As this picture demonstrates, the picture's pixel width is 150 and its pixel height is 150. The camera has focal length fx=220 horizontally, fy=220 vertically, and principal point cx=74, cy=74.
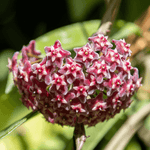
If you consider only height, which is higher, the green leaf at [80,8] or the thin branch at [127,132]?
the green leaf at [80,8]

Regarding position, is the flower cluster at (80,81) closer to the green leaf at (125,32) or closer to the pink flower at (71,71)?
the pink flower at (71,71)

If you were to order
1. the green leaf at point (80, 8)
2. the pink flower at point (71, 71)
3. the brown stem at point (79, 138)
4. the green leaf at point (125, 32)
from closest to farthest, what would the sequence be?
the pink flower at point (71, 71) < the brown stem at point (79, 138) < the green leaf at point (125, 32) < the green leaf at point (80, 8)

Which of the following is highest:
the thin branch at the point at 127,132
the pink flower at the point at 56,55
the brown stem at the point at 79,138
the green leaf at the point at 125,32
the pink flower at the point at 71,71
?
the pink flower at the point at 56,55

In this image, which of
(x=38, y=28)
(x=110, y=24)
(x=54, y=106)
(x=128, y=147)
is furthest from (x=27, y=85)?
(x=38, y=28)

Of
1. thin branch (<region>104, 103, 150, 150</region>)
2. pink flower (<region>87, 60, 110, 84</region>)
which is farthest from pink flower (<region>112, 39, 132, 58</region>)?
thin branch (<region>104, 103, 150, 150</region>)

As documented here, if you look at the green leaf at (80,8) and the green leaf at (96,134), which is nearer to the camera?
the green leaf at (96,134)

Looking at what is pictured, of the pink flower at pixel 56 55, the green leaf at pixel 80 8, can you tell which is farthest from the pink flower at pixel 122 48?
the green leaf at pixel 80 8
